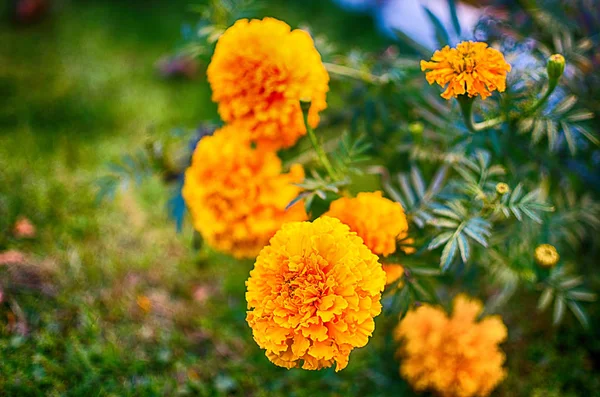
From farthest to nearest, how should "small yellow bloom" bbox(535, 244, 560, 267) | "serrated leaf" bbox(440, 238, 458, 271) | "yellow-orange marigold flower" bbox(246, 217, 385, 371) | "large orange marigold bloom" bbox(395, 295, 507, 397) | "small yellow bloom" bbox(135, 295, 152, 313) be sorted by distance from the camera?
1. "small yellow bloom" bbox(135, 295, 152, 313)
2. "large orange marigold bloom" bbox(395, 295, 507, 397)
3. "small yellow bloom" bbox(535, 244, 560, 267)
4. "serrated leaf" bbox(440, 238, 458, 271)
5. "yellow-orange marigold flower" bbox(246, 217, 385, 371)

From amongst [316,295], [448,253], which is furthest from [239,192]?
[448,253]

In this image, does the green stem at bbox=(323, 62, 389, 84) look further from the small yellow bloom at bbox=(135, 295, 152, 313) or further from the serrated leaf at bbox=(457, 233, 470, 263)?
the small yellow bloom at bbox=(135, 295, 152, 313)

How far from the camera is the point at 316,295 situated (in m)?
0.99

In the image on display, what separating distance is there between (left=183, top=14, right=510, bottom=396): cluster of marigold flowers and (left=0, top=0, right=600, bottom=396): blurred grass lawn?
0.27 m

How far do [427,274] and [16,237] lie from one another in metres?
1.46

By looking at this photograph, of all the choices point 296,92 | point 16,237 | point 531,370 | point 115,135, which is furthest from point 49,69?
point 531,370

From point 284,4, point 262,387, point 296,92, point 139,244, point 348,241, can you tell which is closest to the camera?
point 348,241

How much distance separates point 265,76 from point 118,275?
1067mm

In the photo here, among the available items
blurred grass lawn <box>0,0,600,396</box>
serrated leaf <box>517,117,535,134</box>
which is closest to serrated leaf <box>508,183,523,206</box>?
serrated leaf <box>517,117,535,134</box>

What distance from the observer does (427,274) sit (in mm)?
Result: 1268

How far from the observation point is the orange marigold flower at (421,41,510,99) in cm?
A: 105

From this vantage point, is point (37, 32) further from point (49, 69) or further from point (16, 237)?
point (16, 237)

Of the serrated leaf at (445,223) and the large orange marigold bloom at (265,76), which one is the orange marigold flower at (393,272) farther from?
the large orange marigold bloom at (265,76)

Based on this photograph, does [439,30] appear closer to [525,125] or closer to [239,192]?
[525,125]
